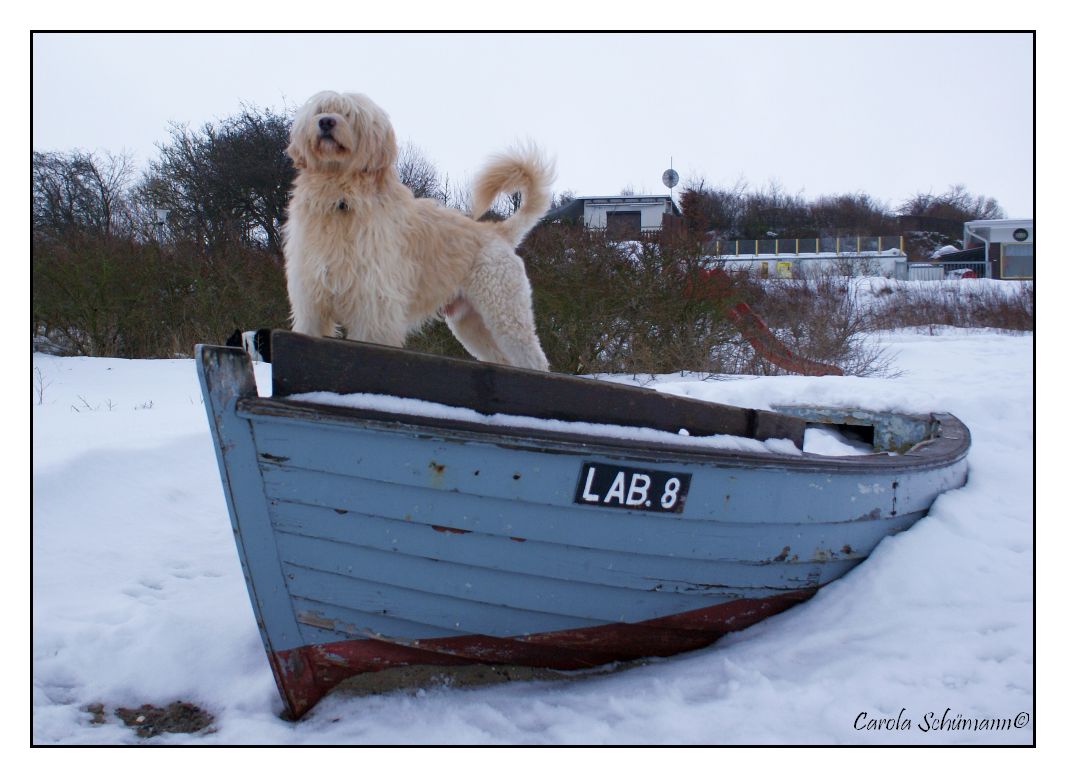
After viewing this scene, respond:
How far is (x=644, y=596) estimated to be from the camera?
9.29ft

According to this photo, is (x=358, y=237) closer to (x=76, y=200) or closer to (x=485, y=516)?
(x=485, y=516)

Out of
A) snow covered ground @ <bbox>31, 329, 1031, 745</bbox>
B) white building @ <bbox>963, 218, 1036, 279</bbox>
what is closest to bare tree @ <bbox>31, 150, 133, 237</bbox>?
snow covered ground @ <bbox>31, 329, 1031, 745</bbox>

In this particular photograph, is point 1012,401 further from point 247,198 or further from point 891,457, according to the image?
point 247,198

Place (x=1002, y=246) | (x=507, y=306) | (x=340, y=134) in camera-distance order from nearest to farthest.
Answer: (x=340, y=134), (x=507, y=306), (x=1002, y=246)

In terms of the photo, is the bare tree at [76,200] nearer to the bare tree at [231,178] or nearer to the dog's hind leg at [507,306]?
the bare tree at [231,178]

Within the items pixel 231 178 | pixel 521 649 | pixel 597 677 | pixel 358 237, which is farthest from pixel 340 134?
pixel 231 178

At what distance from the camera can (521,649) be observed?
2.82m

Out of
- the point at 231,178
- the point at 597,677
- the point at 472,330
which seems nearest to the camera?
the point at 597,677

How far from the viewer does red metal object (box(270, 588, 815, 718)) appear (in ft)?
8.73

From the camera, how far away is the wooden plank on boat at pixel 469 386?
2.36 meters

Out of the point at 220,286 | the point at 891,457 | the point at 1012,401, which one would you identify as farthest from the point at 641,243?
the point at 891,457

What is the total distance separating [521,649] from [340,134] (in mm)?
2203

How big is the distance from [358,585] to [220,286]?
30.7ft

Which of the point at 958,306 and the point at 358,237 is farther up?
the point at 958,306
